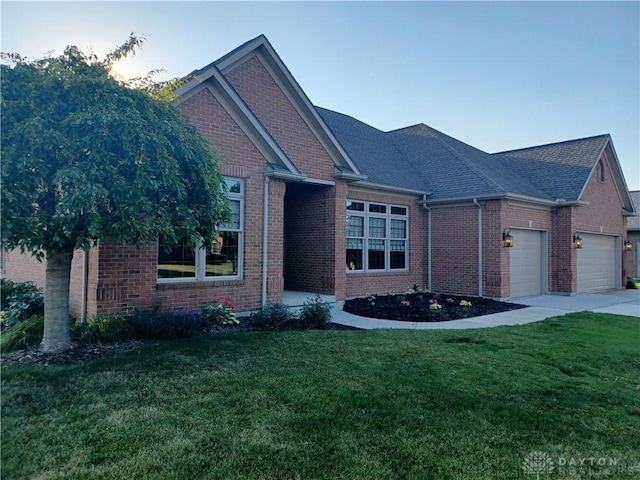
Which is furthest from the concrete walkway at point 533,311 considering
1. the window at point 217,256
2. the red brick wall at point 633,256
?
the red brick wall at point 633,256

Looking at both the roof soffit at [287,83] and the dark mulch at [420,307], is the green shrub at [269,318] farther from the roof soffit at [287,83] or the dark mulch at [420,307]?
the roof soffit at [287,83]

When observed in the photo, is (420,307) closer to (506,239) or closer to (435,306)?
(435,306)

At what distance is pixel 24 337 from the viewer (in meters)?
6.36

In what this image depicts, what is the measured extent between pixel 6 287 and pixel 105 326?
639cm

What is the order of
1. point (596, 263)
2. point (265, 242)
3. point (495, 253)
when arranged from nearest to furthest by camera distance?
point (265, 242) → point (495, 253) → point (596, 263)

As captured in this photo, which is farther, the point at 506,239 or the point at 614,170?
the point at 614,170

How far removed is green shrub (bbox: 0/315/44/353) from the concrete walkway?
581 cm

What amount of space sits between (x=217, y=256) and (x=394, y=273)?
7481 mm

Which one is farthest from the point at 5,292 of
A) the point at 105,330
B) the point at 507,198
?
the point at 507,198

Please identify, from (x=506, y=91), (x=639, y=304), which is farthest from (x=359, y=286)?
(x=639, y=304)

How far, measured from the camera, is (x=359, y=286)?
13.5 metres

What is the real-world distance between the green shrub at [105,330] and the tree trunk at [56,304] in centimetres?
51

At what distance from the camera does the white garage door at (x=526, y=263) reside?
49.1 feet

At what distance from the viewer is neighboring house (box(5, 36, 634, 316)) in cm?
867
